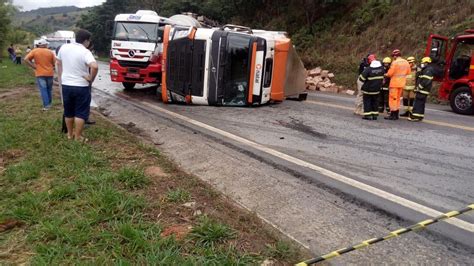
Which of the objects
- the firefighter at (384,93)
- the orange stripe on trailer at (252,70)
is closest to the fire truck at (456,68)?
the firefighter at (384,93)

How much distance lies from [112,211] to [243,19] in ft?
92.6

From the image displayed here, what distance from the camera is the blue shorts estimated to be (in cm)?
557

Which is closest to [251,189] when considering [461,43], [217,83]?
[217,83]

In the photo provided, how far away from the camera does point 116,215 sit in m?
3.29

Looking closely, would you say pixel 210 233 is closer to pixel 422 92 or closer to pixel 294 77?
pixel 422 92

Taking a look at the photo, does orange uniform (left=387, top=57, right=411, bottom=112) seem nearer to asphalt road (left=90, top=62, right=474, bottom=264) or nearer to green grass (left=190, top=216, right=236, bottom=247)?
asphalt road (left=90, top=62, right=474, bottom=264)

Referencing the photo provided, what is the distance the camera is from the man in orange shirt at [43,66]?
8297 millimetres

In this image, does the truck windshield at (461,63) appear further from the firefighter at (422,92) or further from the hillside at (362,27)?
the hillside at (362,27)

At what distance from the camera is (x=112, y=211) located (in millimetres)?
3357

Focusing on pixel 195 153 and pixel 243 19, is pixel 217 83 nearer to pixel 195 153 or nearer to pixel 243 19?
pixel 195 153

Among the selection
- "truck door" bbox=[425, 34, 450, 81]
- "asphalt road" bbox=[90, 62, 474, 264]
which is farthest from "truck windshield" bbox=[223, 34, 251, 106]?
"truck door" bbox=[425, 34, 450, 81]

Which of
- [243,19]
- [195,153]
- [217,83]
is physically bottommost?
[195,153]

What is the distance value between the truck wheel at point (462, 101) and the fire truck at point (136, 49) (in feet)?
27.2

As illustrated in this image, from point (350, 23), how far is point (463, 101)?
12335mm
